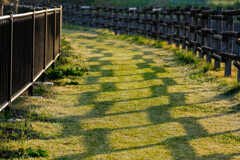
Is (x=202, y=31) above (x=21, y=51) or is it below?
above

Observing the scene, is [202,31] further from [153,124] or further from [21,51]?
[21,51]

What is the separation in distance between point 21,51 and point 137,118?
2.34 meters

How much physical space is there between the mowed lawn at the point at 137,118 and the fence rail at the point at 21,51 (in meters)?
0.59

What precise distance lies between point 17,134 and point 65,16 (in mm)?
34759

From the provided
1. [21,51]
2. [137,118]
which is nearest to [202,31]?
[137,118]

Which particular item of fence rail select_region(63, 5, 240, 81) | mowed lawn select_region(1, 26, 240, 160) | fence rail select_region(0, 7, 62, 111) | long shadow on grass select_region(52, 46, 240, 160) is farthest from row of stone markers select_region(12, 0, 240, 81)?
fence rail select_region(0, 7, 62, 111)

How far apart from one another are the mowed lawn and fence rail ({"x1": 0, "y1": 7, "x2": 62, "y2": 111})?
0.59 m

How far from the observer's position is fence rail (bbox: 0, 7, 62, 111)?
6262mm

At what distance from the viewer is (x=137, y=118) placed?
7.61 metres

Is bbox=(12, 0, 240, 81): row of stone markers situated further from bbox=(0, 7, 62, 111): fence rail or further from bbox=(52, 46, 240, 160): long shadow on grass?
bbox=(0, 7, 62, 111): fence rail

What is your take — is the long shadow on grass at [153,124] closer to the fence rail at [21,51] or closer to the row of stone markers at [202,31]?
the fence rail at [21,51]

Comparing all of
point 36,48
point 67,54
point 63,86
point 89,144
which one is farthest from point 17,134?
point 67,54

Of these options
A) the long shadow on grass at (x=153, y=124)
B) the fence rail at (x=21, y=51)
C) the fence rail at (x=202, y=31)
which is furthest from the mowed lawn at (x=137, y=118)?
the fence rail at (x=202, y=31)

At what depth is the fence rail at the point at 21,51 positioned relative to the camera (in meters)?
6.26
